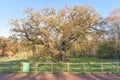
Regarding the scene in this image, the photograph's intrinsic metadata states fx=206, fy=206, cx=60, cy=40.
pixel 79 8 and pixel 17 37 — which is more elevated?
pixel 79 8

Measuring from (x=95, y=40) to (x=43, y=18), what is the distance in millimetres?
8263

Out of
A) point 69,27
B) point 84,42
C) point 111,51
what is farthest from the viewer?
point 111,51

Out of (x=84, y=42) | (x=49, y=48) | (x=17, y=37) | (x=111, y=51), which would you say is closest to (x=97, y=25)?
(x=84, y=42)

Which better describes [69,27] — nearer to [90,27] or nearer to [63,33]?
[63,33]

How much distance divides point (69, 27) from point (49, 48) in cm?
407

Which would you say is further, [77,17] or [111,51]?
[111,51]

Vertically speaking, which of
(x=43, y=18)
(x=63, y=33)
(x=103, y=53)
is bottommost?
(x=103, y=53)

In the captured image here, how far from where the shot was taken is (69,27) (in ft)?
91.4

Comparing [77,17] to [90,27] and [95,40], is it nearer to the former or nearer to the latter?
[90,27]

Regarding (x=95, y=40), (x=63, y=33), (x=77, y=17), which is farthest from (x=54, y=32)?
(x=95, y=40)

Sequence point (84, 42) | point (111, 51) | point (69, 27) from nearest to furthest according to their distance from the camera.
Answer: point (69, 27) < point (84, 42) < point (111, 51)

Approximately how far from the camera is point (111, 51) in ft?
160

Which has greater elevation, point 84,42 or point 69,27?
point 69,27

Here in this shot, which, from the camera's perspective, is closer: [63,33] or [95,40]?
[63,33]
